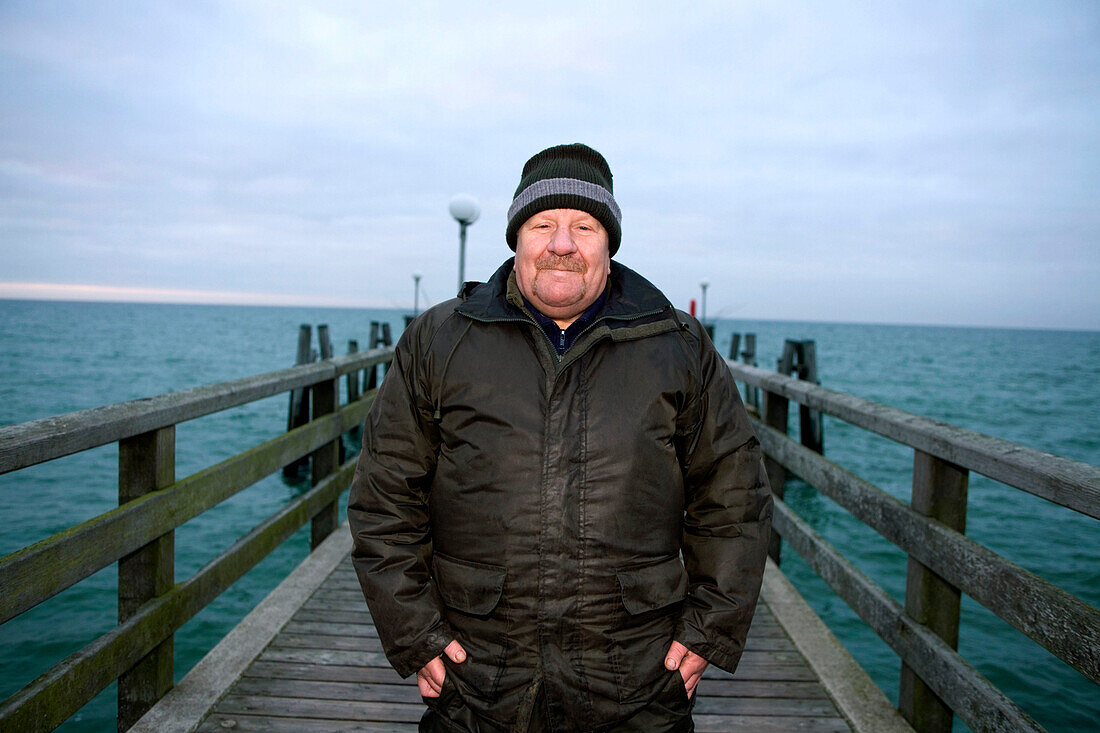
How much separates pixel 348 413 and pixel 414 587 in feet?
11.3

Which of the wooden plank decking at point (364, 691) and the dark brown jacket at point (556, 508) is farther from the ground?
the dark brown jacket at point (556, 508)

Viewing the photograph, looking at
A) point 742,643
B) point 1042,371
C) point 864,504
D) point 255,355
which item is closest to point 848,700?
point 864,504

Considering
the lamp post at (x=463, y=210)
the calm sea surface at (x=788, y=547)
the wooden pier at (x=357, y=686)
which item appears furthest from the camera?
the lamp post at (x=463, y=210)

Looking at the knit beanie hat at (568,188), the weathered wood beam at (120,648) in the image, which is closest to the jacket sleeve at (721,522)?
the knit beanie hat at (568,188)

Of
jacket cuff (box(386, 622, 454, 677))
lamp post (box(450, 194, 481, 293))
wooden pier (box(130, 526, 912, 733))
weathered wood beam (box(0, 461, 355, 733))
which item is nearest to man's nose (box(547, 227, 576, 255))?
jacket cuff (box(386, 622, 454, 677))

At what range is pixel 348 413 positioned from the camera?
495 cm

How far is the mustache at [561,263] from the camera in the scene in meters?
1.72

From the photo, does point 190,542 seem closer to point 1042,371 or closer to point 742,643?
point 742,643

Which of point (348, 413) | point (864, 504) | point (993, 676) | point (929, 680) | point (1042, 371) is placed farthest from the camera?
point (1042, 371)

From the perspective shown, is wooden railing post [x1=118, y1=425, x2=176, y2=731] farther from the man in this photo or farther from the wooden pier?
the man

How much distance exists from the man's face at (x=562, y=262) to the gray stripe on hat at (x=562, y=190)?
1.7 inches

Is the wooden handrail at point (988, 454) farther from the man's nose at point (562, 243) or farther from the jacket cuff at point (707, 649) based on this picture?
the man's nose at point (562, 243)

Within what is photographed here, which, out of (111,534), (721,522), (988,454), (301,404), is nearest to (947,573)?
(988,454)

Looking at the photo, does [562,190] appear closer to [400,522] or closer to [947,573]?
[400,522]
